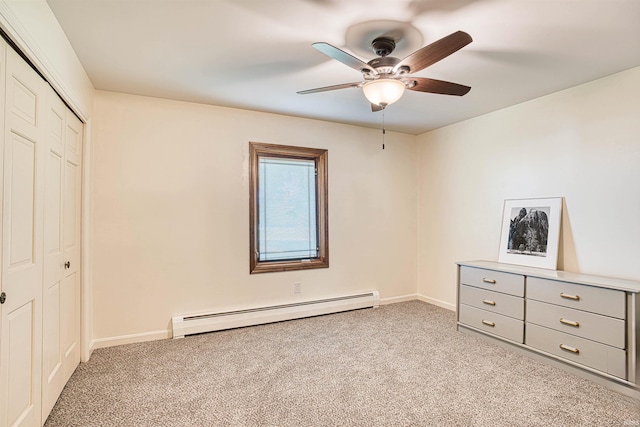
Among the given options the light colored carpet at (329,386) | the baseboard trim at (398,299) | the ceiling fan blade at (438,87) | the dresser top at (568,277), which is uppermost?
the ceiling fan blade at (438,87)

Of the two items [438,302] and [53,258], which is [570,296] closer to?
[438,302]

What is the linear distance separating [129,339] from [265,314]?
1330mm

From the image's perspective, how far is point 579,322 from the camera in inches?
96.3

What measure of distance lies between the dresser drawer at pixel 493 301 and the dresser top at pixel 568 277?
24 cm

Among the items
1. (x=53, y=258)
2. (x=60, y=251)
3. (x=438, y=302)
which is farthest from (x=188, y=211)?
(x=438, y=302)

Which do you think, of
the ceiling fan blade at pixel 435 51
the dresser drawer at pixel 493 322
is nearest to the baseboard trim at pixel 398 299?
the dresser drawer at pixel 493 322

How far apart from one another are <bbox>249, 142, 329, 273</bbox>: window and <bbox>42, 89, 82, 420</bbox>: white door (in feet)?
5.21

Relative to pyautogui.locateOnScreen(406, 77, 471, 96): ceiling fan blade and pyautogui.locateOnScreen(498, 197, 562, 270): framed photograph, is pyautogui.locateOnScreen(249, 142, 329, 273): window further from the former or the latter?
pyautogui.locateOnScreen(498, 197, 562, 270): framed photograph

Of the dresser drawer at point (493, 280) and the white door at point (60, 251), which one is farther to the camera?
the dresser drawer at point (493, 280)

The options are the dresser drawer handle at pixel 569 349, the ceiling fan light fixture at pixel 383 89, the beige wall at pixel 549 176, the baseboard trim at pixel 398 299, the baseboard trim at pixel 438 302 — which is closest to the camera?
the ceiling fan light fixture at pixel 383 89

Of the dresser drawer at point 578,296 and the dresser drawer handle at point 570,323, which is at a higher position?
the dresser drawer at point 578,296

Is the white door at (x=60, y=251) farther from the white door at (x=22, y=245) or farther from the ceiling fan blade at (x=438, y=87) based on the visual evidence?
the ceiling fan blade at (x=438, y=87)

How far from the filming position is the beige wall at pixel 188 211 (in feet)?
9.90

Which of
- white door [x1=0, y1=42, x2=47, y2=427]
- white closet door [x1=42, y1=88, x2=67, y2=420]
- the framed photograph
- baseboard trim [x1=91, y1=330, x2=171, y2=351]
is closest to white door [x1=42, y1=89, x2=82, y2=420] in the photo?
white closet door [x1=42, y1=88, x2=67, y2=420]
